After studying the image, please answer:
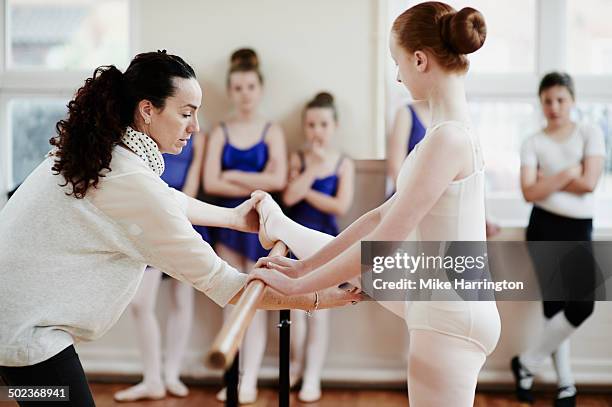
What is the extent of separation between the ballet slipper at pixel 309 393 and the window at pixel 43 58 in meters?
1.66

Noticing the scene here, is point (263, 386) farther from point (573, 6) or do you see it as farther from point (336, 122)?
point (573, 6)

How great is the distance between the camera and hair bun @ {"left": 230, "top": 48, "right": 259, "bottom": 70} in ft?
12.3

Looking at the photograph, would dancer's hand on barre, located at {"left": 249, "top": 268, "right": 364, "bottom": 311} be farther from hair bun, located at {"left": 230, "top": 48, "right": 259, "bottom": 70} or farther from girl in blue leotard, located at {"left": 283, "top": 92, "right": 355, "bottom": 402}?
hair bun, located at {"left": 230, "top": 48, "right": 259, "bottom": 70}

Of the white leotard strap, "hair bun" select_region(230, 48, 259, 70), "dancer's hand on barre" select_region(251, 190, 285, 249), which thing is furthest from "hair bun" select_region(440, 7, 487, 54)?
"hair bun" select_region(230, 48, 259, 70)

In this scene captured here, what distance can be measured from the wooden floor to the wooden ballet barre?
221 cm

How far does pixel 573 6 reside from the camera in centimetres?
386

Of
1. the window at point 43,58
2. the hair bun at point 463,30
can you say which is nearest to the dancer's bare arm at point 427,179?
the hair bun at point 463,30

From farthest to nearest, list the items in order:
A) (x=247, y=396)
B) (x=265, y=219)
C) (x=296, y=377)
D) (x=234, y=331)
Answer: (x=296, y=377), (x=247, y=396), (x=265, y=219), (x=234, y=331)

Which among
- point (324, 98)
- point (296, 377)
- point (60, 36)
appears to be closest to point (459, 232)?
point (324, 98)

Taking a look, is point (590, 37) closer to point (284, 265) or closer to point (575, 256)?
point (575, 256)

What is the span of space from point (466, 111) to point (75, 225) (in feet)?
2.55

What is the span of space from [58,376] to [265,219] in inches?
25.6

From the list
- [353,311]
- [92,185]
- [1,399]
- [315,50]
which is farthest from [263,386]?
[92,185]

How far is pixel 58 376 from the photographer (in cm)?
166
